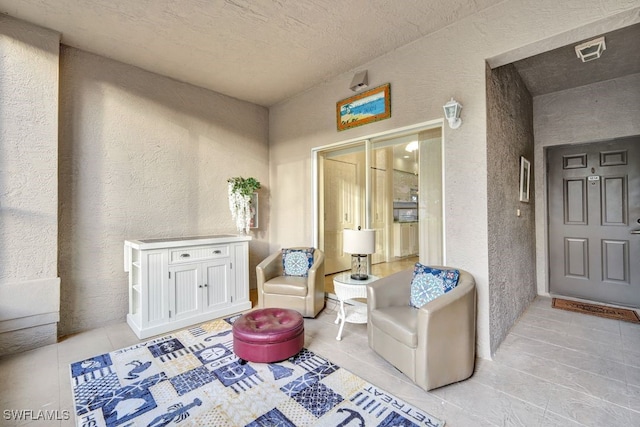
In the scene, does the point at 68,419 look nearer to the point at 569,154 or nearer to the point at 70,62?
the point at 70,62

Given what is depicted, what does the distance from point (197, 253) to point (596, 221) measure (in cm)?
535

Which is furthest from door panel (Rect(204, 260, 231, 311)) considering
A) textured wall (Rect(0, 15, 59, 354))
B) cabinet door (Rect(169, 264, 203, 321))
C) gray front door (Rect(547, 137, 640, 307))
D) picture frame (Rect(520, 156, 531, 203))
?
gray front door (Rect(547, 137, 640, 307))

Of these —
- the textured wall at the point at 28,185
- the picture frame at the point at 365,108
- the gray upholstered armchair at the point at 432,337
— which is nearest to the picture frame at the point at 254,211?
the picture frame at the point at 365,108

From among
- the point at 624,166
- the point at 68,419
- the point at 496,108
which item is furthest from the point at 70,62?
the point at 624,166

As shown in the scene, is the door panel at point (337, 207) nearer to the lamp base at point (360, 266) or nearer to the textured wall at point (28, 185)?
the lamp base at point (360, 266)

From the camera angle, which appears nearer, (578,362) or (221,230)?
(578,362)

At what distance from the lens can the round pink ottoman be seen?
2391mm

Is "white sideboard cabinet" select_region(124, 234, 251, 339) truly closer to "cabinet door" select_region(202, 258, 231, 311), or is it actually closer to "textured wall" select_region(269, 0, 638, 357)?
"cabinet door" select_region(202, 258, 231, 311)

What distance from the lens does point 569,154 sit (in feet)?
14.0

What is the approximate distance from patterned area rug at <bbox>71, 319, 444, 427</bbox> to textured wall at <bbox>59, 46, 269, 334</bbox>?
3.54 feet

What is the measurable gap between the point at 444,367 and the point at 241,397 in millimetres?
1468

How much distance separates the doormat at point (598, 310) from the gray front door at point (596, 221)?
210mm

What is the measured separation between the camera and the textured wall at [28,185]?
8.84 ft

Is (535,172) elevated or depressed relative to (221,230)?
elevated
